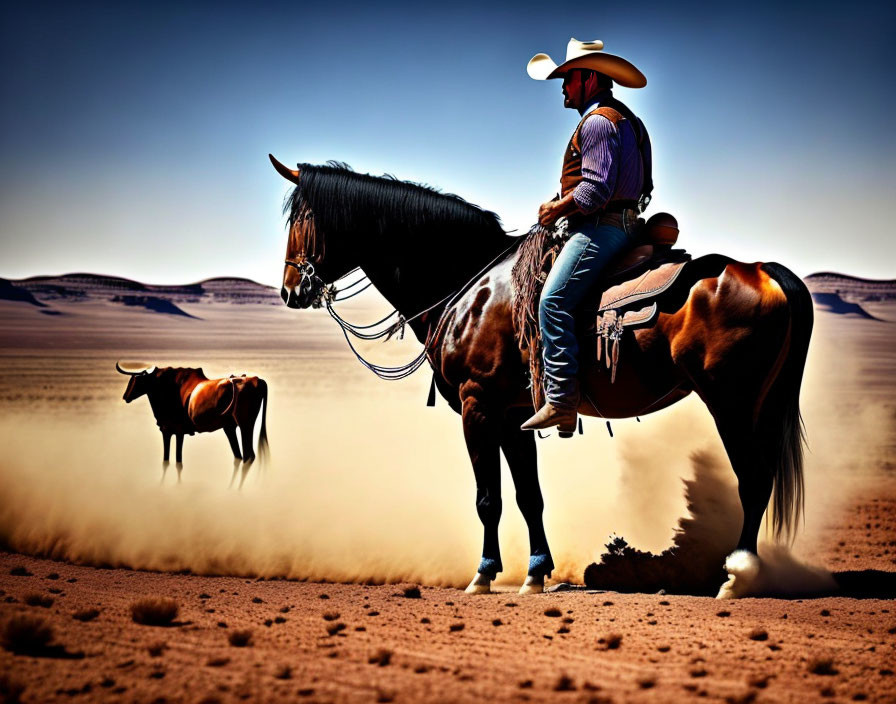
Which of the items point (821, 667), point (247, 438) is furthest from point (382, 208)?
point (821, 667)

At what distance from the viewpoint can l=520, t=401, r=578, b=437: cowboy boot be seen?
21.5ft

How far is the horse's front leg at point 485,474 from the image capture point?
718 centimetres

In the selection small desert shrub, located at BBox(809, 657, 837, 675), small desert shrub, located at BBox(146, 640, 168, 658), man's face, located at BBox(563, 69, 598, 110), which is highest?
man's face, located at BBox(563, 69, 598, 110)

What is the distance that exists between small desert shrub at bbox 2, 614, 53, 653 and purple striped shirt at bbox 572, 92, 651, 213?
4.62 m

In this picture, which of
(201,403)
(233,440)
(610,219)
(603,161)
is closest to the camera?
(603,161)

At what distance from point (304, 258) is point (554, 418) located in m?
2.85

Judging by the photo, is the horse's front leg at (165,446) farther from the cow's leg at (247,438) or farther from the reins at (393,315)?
the reins at (393,315)

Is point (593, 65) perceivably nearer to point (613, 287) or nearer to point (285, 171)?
point (613, 287)

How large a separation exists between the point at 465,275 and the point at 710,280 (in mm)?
2372

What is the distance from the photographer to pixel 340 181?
7805 mm

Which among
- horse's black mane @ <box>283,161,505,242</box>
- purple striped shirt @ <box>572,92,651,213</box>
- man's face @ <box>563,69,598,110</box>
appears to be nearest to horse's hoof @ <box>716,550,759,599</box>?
purple striped shirt @ <box>572,92,651,213</box>

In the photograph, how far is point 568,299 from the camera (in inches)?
259

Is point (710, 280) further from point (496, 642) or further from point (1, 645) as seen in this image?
point (1, 645)

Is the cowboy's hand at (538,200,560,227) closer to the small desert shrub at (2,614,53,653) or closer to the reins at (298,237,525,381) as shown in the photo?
the reins at (298,237,525,381)
